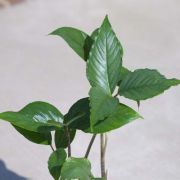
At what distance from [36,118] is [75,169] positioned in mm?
135

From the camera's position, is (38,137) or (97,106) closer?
(97,106)

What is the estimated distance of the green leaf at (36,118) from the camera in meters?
0.99

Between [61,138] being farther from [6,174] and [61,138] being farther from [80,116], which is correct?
[6,174]

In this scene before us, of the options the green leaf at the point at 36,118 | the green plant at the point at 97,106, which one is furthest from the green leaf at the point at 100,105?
the green leaf at the point at 36,118

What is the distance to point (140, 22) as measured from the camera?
8.16ft

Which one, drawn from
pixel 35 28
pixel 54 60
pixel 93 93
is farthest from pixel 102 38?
pixel 35 28

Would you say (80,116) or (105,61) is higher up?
(105,61)

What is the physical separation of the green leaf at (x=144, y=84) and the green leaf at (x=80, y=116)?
8cm

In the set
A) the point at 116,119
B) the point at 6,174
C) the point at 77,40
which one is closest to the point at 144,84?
the point at 116,119

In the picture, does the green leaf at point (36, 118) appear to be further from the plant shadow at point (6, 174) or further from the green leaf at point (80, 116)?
the plant shadow at point (6, 174)

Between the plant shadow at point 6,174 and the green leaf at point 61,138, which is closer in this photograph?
the green leaf at point 61,138

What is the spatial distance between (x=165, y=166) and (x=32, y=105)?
0.78 metres

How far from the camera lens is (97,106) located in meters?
0.92

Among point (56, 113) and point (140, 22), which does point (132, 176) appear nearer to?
point (56, 113)
